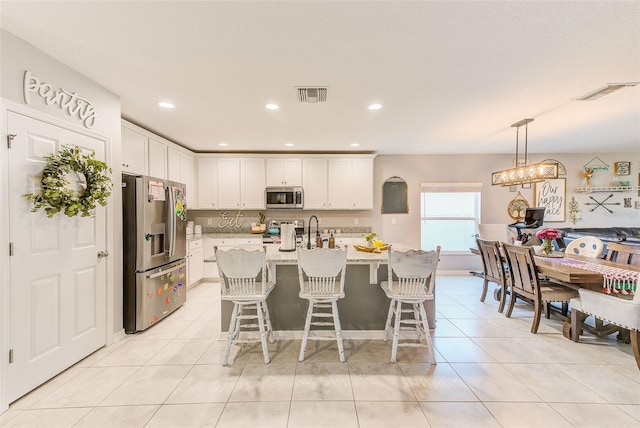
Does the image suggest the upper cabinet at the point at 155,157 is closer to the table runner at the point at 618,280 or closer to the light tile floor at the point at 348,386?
the light tile floor at the point at 348,386

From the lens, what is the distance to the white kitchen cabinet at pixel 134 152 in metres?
3.31

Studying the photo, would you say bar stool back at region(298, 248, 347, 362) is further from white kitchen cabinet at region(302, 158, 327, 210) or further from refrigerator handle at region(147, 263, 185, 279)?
white kitchen cabinet at region(302, 158, 327, 210)

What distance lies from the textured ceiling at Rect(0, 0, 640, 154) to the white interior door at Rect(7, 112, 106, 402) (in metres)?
0.67

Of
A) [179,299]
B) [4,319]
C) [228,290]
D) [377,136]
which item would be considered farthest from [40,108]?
[377,136]

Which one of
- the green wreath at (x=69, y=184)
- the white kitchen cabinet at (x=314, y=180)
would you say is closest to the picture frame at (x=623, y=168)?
the white kitchen cabinet at (x=314, y=180)

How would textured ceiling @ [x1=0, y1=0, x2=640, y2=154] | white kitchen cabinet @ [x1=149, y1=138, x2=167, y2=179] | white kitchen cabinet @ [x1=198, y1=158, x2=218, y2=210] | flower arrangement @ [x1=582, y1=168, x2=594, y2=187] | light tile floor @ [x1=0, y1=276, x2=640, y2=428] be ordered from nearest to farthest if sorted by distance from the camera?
1. textured ceiling @ [x1=0, y1=0, x2=640, y2=154]
2. light tile floor @ [x1=0, y1=276, x2=640, y2=428]
3. white kitchen cabinet @ [x1=149, y1=138, x2=167, y2=179]
4. white kitchen cabinet @ [x1=198, y1=158, x2=218, y2=210]
5. flower arrangement @ [x1=582, y1=168, x2=594, y2=187]

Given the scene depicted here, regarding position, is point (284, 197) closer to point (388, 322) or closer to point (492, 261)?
point (388, 322)

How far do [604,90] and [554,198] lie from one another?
12.2ft

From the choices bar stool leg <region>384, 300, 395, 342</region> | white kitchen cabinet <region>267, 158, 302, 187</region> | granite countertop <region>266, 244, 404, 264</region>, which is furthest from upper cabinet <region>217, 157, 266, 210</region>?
bar stool leg <region>384, 300, 395, 342</region>

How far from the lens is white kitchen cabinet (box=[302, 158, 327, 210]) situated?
521 cm

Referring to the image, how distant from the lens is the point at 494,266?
12.3ft

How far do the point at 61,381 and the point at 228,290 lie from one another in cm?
138

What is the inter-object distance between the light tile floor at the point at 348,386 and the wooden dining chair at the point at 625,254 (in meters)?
0.96

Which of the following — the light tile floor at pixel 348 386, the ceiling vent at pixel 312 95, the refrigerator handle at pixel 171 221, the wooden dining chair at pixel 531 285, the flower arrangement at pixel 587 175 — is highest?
the ceiling vent at pixel 312 95
